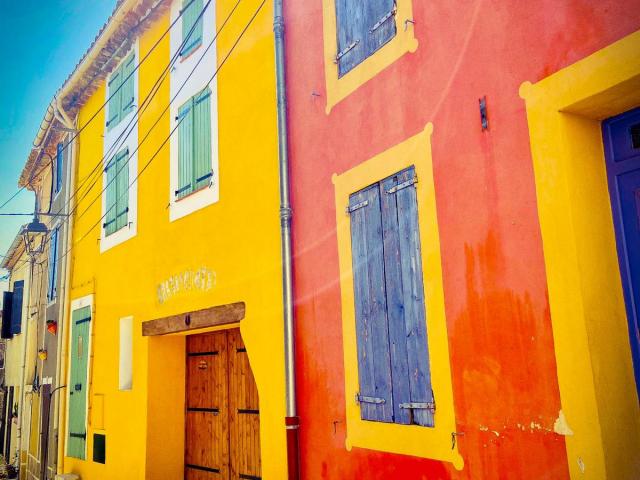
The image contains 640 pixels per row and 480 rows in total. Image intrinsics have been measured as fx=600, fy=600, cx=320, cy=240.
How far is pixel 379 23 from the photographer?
4977 millimetres

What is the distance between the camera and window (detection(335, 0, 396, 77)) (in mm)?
4906

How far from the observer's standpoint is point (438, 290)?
13.6 ft

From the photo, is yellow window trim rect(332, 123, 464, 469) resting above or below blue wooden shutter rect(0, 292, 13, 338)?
below

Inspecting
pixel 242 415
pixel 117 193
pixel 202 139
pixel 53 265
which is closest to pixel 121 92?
pixel 117 193

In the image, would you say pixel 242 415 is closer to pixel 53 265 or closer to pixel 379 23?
pixel 379 23

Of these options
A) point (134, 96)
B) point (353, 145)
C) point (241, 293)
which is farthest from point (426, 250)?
point (134, 96)

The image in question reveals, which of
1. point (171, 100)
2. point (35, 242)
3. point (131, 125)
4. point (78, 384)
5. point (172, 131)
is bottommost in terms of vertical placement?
point (78, 384)

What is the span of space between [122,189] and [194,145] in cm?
244

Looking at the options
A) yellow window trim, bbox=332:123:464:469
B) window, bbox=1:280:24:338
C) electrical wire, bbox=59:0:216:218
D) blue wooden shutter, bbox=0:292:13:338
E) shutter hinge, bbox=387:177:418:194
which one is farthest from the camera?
window, bbox=1:280:24:338

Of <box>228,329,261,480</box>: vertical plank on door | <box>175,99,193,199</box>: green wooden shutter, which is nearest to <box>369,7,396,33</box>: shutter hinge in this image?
<box>175,99,193,199</box>: green wooden shutter

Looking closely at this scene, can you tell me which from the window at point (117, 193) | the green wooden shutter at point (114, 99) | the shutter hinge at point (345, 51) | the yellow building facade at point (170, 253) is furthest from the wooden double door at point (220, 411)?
the green wooden shutter at point (114, 99)

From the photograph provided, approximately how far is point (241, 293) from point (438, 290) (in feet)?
9.07

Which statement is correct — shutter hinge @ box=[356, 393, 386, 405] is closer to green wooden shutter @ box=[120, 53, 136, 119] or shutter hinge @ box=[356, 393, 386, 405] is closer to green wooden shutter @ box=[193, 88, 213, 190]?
green wooden shutter @ box=[193, 88, 213, 190]

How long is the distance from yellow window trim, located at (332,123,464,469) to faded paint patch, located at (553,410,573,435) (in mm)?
786
